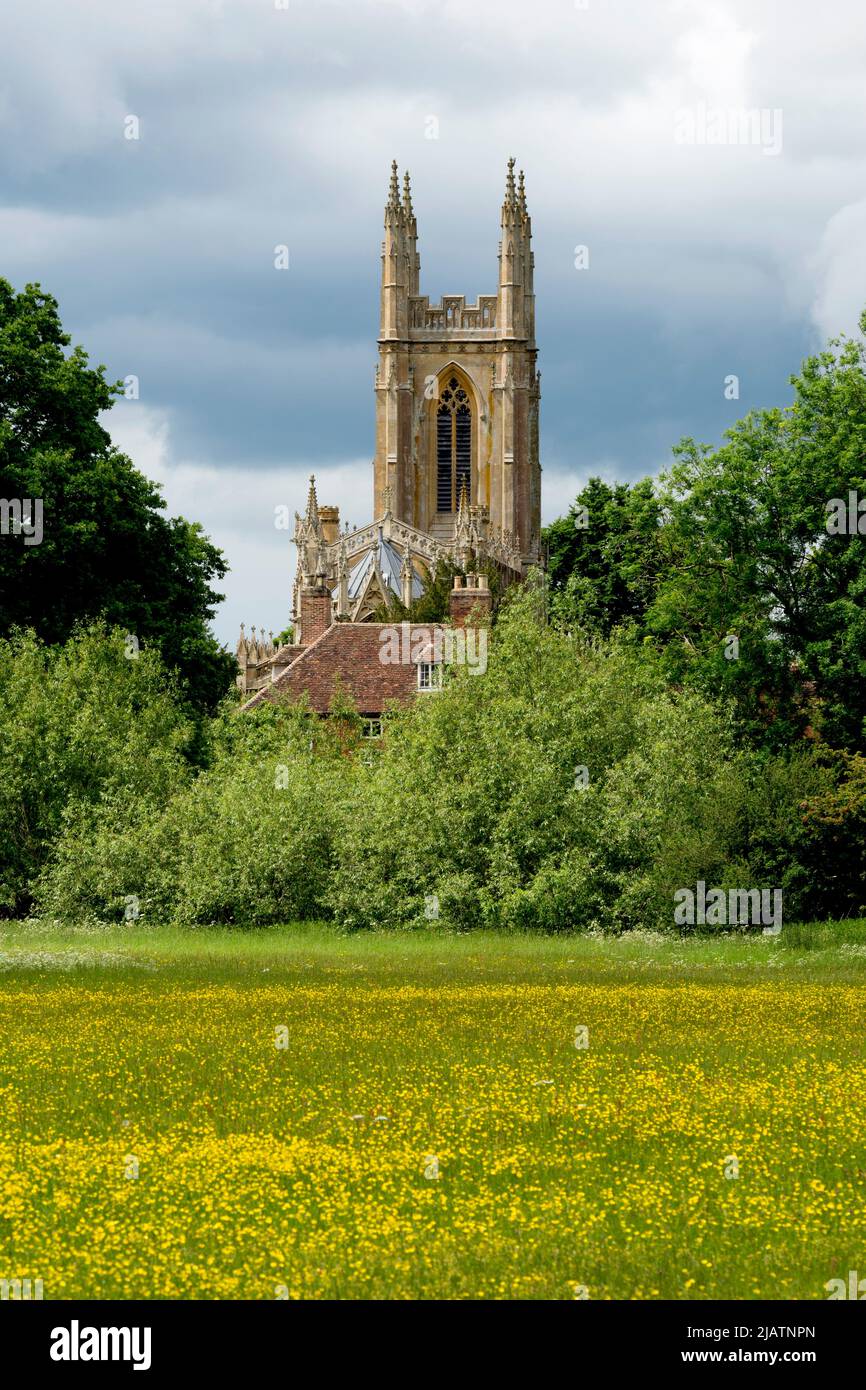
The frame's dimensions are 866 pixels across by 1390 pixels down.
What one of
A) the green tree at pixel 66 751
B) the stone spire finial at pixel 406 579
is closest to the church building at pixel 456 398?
the stone spire finial at pixel 406 579

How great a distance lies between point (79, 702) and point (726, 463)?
19.5 m

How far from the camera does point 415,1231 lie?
1114 centimetres

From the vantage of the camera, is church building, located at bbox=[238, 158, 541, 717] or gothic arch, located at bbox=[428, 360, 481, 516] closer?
church building, located at bbox=[238, 158, 541, 717]

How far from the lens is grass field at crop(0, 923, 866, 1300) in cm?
1047

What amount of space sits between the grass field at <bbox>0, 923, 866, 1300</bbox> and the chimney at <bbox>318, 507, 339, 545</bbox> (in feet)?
302

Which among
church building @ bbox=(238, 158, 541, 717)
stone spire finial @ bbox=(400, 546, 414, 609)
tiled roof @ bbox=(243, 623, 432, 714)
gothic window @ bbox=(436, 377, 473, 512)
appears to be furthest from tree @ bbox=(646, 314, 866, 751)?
gothic window @ bbox=(436, 377, 473, 512)

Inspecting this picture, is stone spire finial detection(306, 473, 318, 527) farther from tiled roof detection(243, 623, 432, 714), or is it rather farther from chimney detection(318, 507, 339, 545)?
tiled roof detection(243, 623, 432, 714)

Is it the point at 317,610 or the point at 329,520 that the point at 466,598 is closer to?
the point at 317,610

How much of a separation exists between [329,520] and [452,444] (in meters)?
15.4

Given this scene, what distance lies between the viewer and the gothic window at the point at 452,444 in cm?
12900

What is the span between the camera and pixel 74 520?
51906mm

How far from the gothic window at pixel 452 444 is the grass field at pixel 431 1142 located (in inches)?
4107
